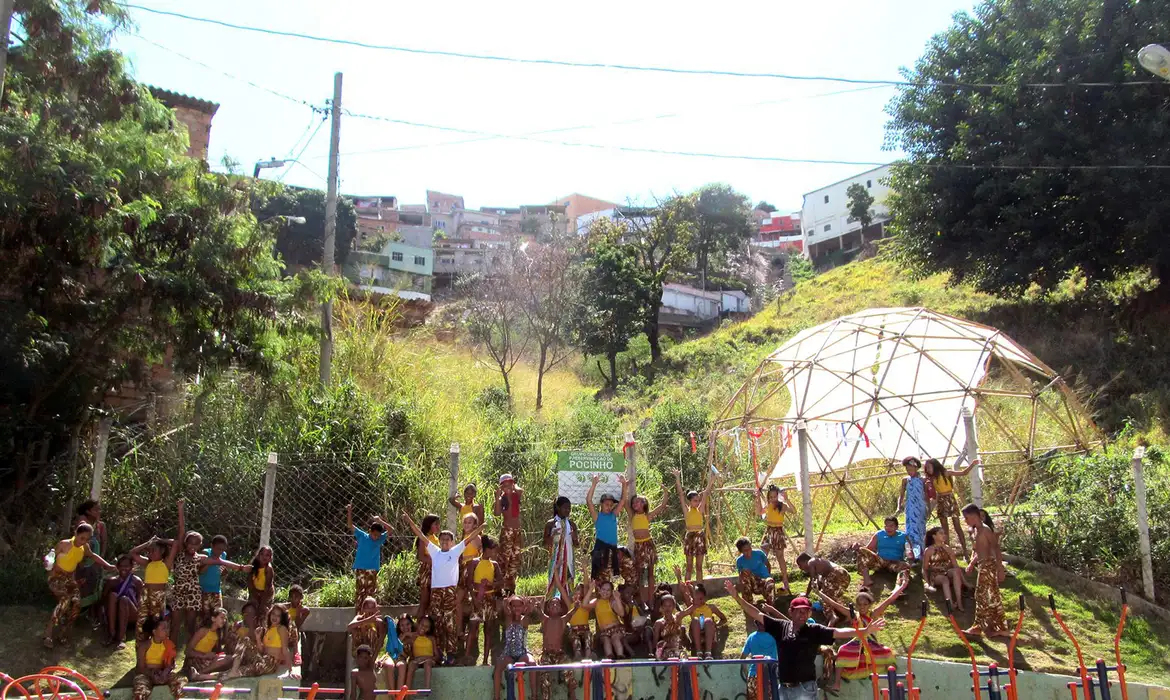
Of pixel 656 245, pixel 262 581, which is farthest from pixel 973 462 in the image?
pixel 656 245

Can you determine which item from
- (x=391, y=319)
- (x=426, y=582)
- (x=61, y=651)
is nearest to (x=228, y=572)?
(x=61, y=651)

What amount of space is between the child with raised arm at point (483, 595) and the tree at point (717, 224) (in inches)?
1396

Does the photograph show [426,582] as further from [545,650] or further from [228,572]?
[228,572]

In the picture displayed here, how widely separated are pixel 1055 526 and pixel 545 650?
574 centimetres

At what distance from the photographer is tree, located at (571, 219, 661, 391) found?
32938mm

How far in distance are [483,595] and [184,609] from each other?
2.81 metres

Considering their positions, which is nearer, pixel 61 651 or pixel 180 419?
pixel 61 651

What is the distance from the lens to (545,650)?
310 inches

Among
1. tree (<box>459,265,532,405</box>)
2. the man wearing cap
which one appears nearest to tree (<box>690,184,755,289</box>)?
tree (<box>459,265,532,405</box>)

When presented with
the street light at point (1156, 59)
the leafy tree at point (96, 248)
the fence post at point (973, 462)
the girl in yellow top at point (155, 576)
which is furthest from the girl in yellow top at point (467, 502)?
the street light at point (1156, 59)

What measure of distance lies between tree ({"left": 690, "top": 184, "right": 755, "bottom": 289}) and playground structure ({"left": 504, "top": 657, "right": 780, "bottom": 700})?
36791mm

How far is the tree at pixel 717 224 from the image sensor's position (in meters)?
42.6

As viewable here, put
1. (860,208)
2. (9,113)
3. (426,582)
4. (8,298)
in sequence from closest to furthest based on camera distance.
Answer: (426,582) < (9,113) < (8,298) < (860,208)

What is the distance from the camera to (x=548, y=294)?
30828 millimetres
